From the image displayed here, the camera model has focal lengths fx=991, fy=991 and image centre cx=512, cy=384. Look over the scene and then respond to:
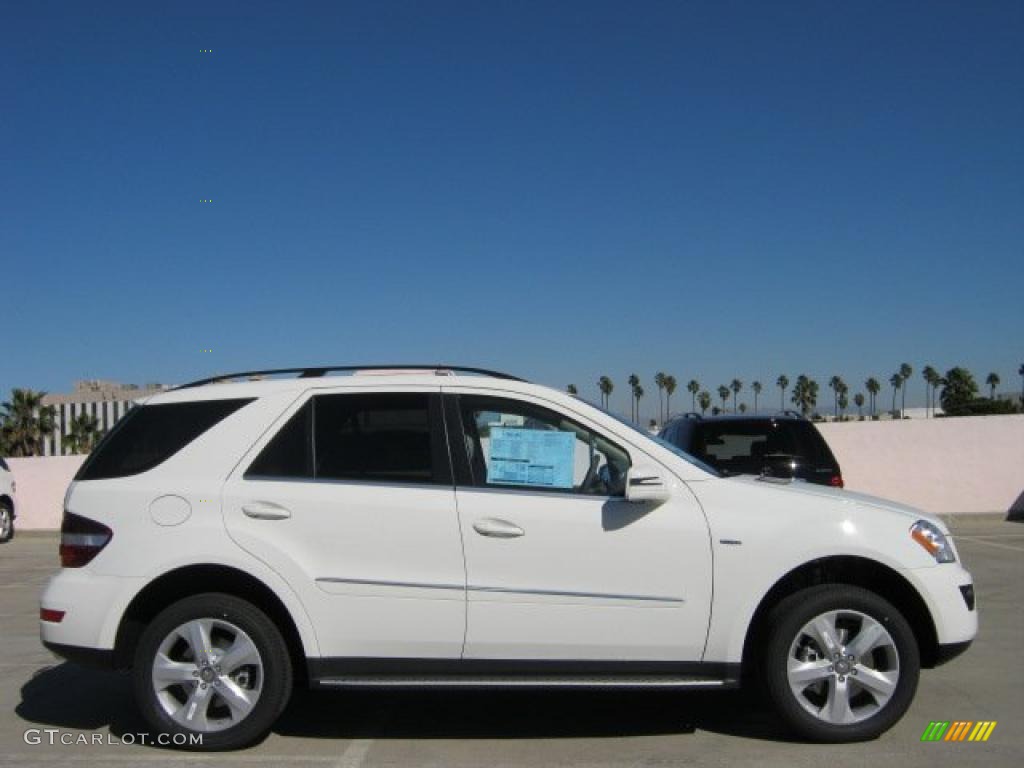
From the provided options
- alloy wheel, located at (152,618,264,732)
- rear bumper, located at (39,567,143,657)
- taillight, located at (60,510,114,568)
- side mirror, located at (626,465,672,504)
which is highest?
side mirror, located at (626,465,672,504)

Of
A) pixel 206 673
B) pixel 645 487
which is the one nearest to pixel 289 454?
pixel 206 673

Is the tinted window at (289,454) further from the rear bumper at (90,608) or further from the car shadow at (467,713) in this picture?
the car shadow at (467,713)

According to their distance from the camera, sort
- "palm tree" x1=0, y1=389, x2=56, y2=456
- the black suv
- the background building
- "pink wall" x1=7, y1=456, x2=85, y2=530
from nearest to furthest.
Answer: the black suv, "pink wall" x1=7, y1=456, x2=85, y2=530, "palm tree" x1=0, y1=389, x2=56, y2=456, the background building

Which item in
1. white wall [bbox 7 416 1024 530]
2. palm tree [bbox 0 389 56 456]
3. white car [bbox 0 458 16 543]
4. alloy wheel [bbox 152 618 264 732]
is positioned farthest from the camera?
palm tree [bbox 0 389 56 456]

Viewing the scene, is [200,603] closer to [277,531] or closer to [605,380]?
[277,531]

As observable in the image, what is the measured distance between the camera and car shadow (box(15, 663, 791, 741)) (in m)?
5.22

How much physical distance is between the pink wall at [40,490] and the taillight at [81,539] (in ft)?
49.5

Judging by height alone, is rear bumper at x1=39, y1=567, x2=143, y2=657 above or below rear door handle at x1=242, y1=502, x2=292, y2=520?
below

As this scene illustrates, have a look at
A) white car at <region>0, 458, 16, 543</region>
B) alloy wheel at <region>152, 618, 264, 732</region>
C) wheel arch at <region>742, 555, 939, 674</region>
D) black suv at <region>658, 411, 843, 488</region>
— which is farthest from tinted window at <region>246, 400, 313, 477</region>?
white car at <region>0, 458, 16, 543</region>

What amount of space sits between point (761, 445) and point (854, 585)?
13.4 ft

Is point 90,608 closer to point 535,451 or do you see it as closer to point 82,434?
point 535,451

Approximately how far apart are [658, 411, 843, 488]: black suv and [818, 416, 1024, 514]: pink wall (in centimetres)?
913

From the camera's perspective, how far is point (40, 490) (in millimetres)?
18922

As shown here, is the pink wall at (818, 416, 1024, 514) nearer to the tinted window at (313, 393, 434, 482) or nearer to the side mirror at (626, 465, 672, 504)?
the side mirror at (626, 465, 672, 504)
